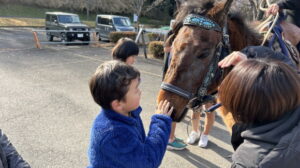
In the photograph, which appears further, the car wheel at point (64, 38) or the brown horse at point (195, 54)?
the car wheel at point (64, 38)

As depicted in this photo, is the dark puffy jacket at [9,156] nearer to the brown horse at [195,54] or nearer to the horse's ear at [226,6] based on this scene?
the brown horse at [195,54]

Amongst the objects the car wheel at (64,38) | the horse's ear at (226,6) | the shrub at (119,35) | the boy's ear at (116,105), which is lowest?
the car wheel at (64,38)

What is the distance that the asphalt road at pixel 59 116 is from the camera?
401 cm

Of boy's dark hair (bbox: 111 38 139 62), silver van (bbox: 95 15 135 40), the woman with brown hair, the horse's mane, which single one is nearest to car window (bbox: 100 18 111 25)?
silver van (bbox: 95 15 135 40)

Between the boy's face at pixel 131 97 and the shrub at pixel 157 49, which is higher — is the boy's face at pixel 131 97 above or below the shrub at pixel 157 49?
above

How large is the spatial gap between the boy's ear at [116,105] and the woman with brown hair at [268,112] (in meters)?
0.70

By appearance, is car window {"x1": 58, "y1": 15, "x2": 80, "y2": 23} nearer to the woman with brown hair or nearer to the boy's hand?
the boy's hand

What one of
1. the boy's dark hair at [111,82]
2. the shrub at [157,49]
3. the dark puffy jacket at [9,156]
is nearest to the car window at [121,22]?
the shrub at [157,49]

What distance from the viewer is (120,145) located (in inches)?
62.2

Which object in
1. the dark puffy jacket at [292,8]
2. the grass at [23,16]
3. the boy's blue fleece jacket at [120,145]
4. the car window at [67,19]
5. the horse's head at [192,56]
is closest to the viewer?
the boy's blue fleece jacket at [120,145]

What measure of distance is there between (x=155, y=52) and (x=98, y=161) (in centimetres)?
1157

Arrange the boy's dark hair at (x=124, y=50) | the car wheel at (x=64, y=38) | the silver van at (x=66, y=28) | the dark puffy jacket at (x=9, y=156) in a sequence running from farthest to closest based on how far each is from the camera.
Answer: the silver van at (x=66, y=28)
the car wheel at (x=64, y=38)
the boy's dark hair at (x=124, y=50)
the dark puffy jacket at (x=9, y=156)

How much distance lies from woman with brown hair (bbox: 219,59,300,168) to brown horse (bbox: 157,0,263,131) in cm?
84

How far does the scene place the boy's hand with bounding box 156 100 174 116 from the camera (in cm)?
194
